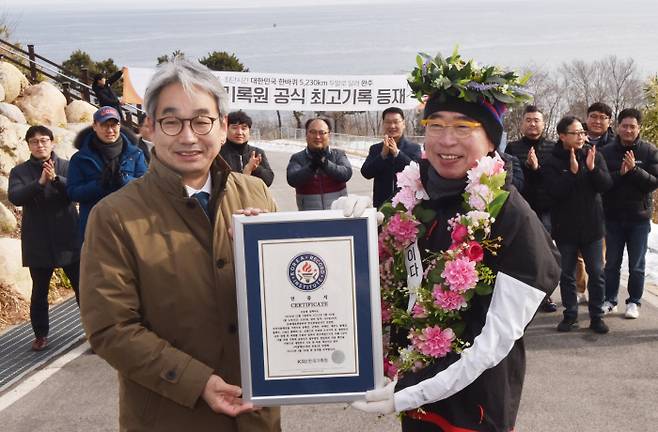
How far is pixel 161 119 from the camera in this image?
234cm

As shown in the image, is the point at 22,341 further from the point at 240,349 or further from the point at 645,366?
the point at 645,366

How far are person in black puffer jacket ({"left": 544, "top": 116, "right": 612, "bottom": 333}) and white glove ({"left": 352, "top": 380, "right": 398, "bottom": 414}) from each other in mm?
4449

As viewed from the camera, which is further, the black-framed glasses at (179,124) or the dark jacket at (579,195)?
the dark jacket at (579,195)

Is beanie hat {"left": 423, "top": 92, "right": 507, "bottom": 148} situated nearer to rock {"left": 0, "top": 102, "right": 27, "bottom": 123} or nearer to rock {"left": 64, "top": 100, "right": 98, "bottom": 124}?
rock {"left": 0, "top": 102, "right": 27, "bottom": 123}

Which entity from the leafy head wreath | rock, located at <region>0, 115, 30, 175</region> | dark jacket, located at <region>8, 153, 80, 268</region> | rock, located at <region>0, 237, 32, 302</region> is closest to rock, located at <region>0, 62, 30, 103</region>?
rock, located at <region>0, 115, 30, 175</region>

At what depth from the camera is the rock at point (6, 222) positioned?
9398mm

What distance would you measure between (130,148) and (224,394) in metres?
4.03

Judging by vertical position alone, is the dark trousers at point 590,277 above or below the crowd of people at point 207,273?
below

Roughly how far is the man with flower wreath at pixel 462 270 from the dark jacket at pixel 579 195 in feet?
12.6

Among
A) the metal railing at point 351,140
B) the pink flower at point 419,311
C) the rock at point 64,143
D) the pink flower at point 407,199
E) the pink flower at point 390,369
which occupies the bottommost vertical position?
the pink flower at point 390,369

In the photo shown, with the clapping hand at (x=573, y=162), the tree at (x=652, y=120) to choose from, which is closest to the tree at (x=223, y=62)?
the tree at (x=652, y=120)

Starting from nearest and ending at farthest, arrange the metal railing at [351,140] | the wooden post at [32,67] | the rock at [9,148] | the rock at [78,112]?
1. the rock at [9,148]
2. the rock at [78,112]
3. the wooden post at [32,67]
4. the metal railing at [351,140]

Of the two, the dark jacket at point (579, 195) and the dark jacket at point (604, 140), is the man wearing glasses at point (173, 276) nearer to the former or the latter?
the dark jacket at point (579, 195)

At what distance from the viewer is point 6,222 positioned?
30.9 feet
